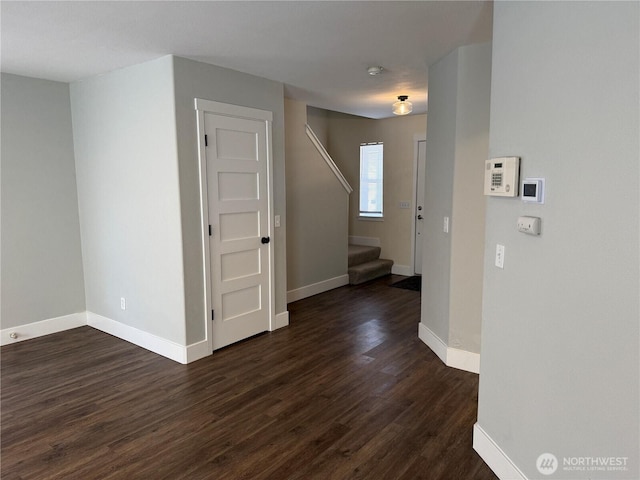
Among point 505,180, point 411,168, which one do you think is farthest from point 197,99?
point 411,168

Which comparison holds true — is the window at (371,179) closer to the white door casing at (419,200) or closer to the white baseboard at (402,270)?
the white door casing at (419,200)

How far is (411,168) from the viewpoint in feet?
21.8

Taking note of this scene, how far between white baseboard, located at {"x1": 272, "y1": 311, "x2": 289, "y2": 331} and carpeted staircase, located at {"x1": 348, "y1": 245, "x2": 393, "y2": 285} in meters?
1.99

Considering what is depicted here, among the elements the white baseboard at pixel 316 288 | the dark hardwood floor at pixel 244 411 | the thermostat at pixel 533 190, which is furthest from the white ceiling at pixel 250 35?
the white baseboard at pixel 316 288

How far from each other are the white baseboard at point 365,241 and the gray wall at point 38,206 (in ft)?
14.3

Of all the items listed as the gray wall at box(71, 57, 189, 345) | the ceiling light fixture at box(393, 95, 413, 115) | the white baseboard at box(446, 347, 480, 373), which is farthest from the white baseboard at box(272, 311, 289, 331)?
the ceiling light fixture at box(393, 95, 413, 115)

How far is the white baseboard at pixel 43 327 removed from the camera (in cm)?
400

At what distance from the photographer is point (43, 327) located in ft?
13.9

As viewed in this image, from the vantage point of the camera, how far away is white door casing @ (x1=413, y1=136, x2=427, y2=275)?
21.4 feet

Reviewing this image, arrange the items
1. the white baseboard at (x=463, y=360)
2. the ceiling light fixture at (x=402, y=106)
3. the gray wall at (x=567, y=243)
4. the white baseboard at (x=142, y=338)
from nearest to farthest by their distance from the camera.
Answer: the gray wall at (x=567, y=243) → the white baseboard at (x=463, y=360) → the white baseboard at (x=142, y=338) → the ceiling light fixture at (x=402, y=106)

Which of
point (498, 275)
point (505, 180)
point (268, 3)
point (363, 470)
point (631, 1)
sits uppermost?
point (268, 3)

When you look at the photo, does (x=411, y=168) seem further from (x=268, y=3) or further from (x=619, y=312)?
(x=619, y=312)

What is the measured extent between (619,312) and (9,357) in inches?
177

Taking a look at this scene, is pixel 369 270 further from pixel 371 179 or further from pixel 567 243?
pixel 567 243
